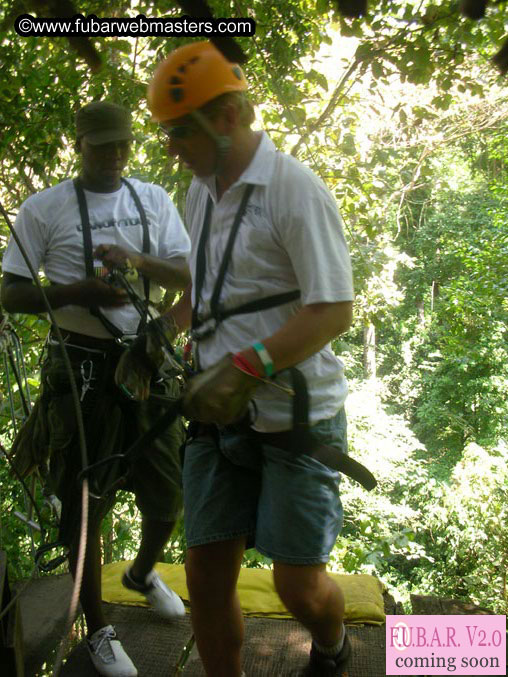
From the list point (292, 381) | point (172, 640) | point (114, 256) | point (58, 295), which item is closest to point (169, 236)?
point (114, 256)

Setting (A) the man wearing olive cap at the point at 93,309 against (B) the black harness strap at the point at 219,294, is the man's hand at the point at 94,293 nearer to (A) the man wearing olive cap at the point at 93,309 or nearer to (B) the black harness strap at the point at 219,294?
(A) the man wearing olive cap at the point at 93,309

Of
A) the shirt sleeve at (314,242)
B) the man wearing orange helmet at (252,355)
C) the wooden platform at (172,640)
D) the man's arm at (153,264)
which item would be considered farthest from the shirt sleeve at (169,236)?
the wooden platform at (172,640)

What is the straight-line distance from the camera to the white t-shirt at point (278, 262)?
1560mm

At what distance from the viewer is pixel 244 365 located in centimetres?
150

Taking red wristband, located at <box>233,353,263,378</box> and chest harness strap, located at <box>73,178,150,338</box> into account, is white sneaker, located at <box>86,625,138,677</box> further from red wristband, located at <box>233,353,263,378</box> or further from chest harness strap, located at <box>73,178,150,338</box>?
red wristband, located at <box>233,353,263,378</box>

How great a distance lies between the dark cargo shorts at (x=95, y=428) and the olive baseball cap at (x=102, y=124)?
69 cm

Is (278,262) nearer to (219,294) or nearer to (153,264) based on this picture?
(219,294)

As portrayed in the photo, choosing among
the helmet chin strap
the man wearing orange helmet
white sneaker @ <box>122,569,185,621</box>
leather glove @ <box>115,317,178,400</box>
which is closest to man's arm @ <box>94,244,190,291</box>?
leather glove @ <box>115,317,178,400</box>

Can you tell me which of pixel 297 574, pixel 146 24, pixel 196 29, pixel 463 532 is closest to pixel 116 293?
pixel 146 24

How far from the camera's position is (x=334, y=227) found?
5.23 feet

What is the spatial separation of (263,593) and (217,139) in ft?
6.31

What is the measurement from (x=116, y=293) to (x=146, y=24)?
789mm

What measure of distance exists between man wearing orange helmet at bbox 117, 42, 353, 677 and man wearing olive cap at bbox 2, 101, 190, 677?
0.46 m

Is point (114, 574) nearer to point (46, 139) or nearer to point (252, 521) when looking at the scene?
point (252, 521)
